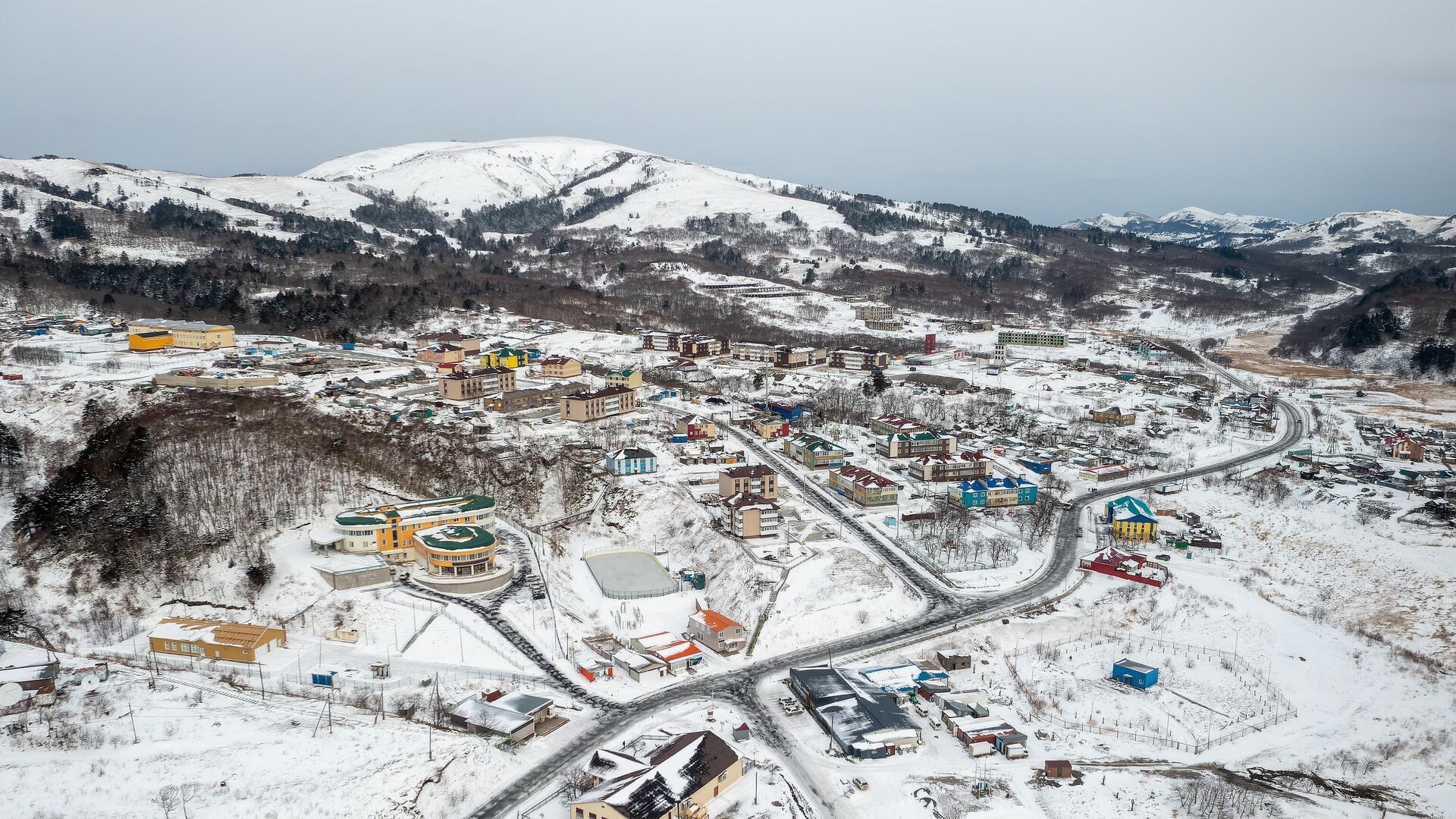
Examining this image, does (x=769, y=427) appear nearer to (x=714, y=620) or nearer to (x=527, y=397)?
(x=527, y=397)

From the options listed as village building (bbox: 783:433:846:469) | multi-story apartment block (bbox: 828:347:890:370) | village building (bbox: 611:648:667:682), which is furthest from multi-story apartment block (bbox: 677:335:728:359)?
village building (bbox: 611:648:667:682)

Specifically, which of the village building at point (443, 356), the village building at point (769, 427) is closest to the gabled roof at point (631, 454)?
the village building at point (769, 427)

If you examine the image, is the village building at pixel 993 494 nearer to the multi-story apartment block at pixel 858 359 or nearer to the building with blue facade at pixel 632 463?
the building with blue facade at pixel 632 463

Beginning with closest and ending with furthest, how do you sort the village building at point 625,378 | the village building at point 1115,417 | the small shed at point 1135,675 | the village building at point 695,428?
the small shed at point 1135,675 → the village building at point 695,428 → the village building at point 1115,417 → the village building at point 625,378

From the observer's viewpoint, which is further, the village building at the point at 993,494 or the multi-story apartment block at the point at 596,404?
the multi-story apartment block at the point at 596,404

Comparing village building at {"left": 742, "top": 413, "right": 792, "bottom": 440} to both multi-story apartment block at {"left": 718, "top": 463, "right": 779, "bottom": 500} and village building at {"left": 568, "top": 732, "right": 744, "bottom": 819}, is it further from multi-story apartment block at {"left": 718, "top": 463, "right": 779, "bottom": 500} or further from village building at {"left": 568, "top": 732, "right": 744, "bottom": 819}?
village building at {"left": 568, "top": 732, "right": 744, "bottom": 819}

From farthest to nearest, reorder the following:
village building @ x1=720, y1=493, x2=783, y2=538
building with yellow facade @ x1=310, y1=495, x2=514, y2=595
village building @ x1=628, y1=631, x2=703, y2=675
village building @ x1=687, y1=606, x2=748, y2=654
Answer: village building @ x1=720, y1=493, x2=783, y2=538 < building with yellow facade @ x1=310, y1=495, x2=514, y2=595 < village building @ x1=687, y1=606, x2=748, y2=654 < village building @ x1=628, y1=631, x2=703, y2=675
